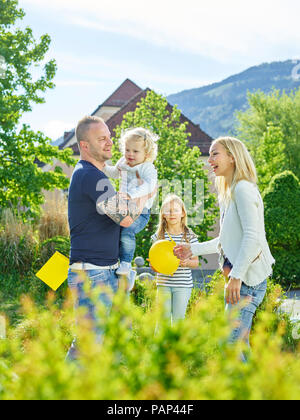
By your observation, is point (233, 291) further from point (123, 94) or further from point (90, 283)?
point (123, 94)

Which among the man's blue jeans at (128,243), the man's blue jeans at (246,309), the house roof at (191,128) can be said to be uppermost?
the house roof at (191,128)

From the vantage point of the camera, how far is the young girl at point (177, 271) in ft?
14.8

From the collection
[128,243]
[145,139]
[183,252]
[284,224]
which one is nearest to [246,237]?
[183,252]

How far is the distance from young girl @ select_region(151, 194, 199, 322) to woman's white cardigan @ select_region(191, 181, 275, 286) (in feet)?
3.70

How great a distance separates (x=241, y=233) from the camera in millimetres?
3094

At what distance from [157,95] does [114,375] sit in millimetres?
9898

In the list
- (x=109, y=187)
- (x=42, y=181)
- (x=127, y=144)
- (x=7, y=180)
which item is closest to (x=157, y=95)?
(x=42, y=181)

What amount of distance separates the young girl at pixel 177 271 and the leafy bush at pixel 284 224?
→ 294 inches

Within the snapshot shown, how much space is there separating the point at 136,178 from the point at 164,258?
764 mm

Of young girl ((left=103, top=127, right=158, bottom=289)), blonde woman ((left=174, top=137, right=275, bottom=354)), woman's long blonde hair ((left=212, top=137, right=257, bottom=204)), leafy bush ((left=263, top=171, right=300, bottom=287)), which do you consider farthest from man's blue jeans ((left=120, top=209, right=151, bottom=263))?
leafy bush ((left=263, top=171, right=300, bottom=287))

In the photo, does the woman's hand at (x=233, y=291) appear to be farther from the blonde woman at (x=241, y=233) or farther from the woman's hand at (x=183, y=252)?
the woman's hand at (x=183, y=252)

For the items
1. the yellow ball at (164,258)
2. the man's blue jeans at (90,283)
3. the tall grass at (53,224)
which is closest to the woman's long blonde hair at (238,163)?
the man's blue jeans at (90,283)
